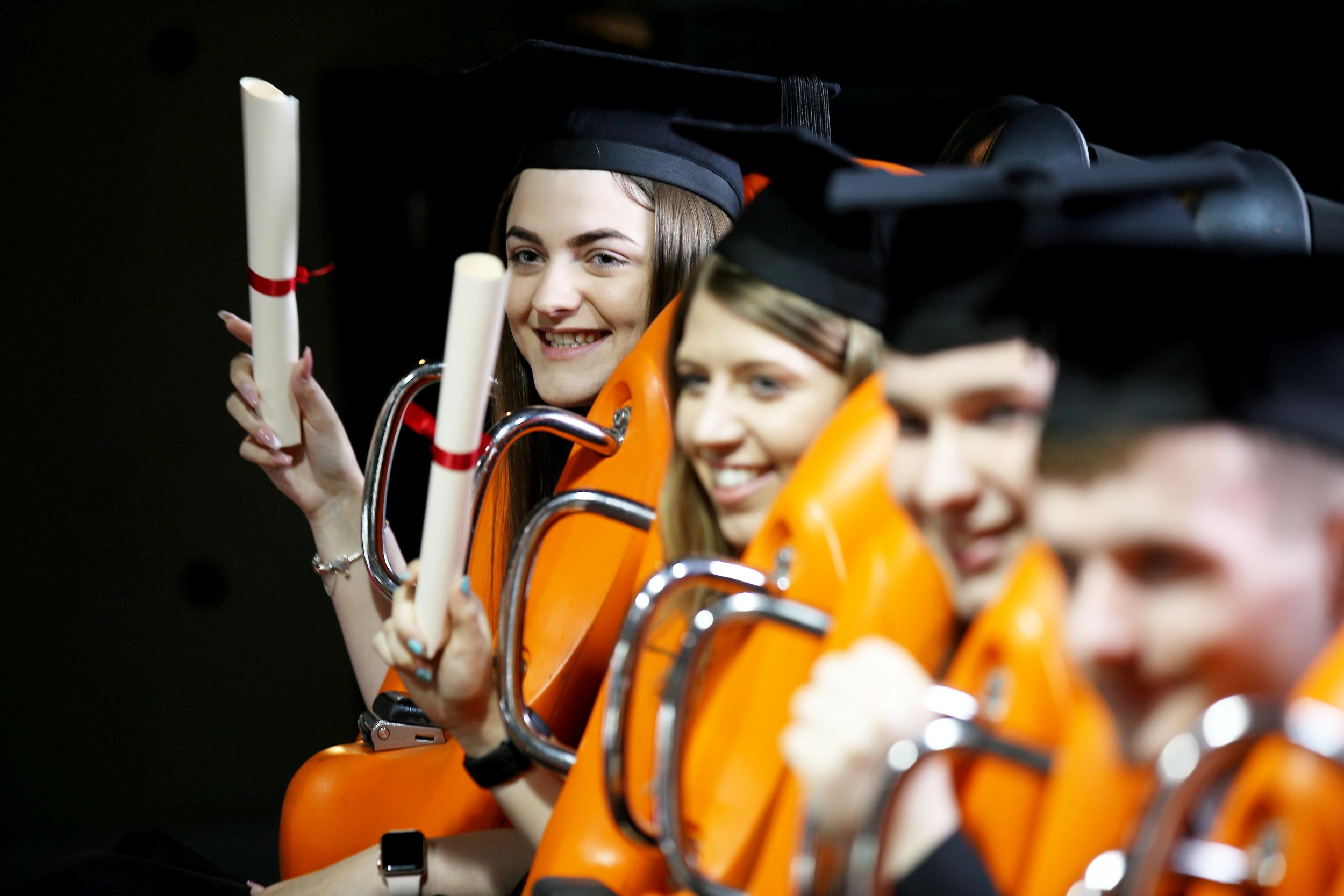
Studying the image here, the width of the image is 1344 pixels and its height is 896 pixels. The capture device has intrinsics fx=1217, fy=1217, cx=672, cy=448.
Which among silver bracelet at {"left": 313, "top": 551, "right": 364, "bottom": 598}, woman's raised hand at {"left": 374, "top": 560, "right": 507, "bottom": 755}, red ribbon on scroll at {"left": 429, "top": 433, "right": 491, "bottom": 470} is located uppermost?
red ribbon on scroll at {"left": 429, "top": 433, "right": 491, "bottom": 470}

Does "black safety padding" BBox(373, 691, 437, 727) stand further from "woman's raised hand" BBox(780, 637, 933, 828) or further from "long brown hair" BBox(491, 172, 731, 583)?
"woman's raised hand" BBox(780, 637, 933, 828)

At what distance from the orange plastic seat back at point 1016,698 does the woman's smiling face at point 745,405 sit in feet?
0.97

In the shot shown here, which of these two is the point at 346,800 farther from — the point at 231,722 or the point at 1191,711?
the point at 231,722

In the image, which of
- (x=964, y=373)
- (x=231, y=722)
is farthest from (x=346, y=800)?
(x=231, y=722)

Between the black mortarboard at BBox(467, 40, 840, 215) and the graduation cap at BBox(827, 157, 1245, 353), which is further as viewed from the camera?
the black mortarboard at BBox(467, 40, 840, 215)

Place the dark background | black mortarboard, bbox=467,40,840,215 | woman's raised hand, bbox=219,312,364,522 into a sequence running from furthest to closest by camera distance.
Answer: the dark background → woman's raised hand, bbox=219,312,364,522 → black mortarboard, bbox=467,40,840,215

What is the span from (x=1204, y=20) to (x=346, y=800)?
2.09 m

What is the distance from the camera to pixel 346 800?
5.36ft

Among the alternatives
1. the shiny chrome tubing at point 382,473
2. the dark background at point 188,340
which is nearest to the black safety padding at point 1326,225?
the shiny chrome tubing at point 382,473

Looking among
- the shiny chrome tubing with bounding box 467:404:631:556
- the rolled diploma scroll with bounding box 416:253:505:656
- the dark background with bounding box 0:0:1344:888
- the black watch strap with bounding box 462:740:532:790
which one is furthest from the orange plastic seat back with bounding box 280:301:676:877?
the dark background with bounding box 0:0:1344:888

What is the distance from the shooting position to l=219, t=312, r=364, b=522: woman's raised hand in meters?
1.65

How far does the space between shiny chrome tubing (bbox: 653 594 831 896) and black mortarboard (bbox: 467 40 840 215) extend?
0.79 metres

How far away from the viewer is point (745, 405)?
38.1 inches

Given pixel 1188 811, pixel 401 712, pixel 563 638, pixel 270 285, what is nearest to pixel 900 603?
pixel 1188 811
